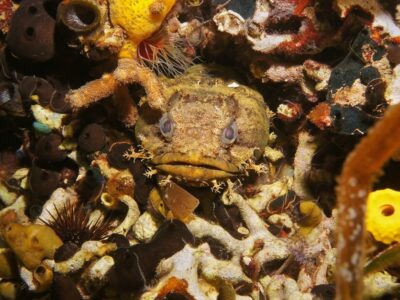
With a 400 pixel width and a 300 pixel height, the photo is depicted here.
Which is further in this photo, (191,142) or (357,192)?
(191,142)

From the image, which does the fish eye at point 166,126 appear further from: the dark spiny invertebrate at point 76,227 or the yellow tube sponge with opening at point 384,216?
the yellow tube sponge with opening at point 384,216

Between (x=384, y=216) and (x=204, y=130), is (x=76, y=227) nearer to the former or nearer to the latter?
(x=204, y=130)

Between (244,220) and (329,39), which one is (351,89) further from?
(244,220)

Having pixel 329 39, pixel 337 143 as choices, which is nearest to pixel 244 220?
pixel 337 143

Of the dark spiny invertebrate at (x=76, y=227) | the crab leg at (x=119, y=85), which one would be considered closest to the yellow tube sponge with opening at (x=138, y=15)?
the crab leg at (x=119, y=85)

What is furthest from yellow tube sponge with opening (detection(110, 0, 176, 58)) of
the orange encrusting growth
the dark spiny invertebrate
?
the orange encrusting growth

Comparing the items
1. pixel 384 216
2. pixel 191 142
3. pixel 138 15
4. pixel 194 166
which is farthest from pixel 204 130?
pixel 384 216
